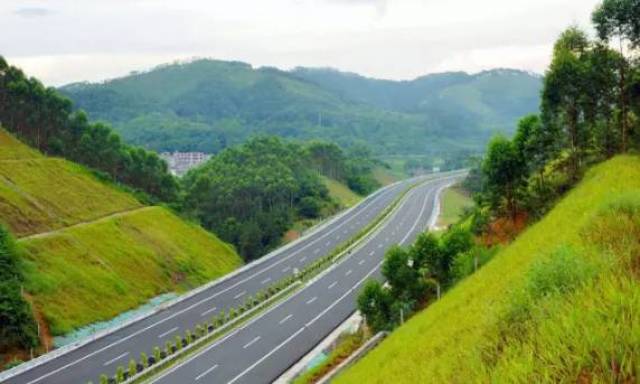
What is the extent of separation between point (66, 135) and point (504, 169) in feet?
212

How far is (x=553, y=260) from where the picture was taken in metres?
10.9

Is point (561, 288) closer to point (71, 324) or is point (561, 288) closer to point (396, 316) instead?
point (396, 316)

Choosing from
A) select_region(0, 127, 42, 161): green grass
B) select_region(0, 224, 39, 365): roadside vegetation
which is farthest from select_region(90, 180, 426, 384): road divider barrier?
select_region(0, 127, 42, 161): green grass

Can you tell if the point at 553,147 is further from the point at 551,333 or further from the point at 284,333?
the point at 551,333

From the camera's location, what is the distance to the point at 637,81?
30.7 m

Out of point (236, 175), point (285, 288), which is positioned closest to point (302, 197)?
point (236, 175)

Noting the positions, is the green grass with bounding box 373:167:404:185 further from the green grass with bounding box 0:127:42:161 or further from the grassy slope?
the grassy slope

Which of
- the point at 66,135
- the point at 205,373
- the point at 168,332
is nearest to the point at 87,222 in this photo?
the point at 168,332

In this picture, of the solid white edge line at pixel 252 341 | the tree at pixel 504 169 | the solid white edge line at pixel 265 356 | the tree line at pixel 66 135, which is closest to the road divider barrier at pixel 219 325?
the solid white edge line at pixel 252 341

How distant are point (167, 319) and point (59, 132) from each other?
155 ft

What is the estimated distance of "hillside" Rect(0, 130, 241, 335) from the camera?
46.1 meters

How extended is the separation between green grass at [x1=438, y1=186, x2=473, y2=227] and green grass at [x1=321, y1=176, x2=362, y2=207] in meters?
18.7

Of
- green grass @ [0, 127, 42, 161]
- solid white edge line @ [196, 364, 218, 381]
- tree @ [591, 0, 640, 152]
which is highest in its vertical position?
tree @ [591, 0, 640, 152]

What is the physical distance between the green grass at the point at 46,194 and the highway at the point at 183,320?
15.4 m
